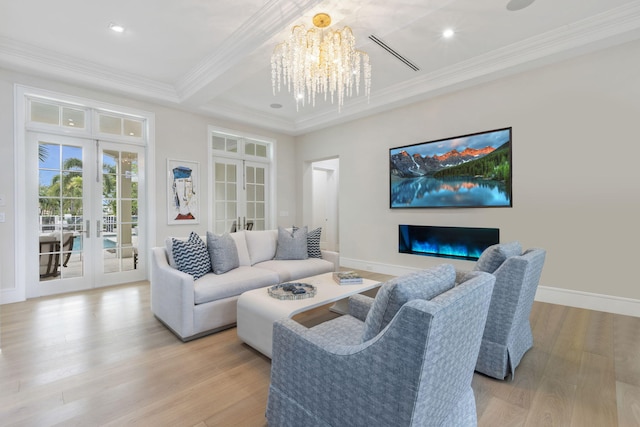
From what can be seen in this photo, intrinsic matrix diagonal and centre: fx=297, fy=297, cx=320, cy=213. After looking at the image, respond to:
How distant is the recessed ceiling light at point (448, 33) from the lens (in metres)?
3.12

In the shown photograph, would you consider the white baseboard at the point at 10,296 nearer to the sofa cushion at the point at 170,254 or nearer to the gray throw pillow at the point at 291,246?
the sofa cushion at the point at 170,254

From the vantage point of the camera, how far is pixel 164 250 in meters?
3.18

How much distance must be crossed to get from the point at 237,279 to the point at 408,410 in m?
2.31

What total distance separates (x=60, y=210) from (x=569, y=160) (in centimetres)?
643

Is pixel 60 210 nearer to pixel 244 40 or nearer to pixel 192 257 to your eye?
pixel 192 257

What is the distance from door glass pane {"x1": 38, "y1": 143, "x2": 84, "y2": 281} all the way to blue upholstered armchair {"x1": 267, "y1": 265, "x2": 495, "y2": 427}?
411 centimetres

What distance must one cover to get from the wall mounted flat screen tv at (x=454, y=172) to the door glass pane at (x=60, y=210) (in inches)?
184

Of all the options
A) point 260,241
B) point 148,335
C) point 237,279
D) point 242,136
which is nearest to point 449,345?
point 237,279

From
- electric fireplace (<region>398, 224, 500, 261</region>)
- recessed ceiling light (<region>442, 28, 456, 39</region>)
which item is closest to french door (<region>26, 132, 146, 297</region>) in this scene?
electric fireplace (<region>398, 224, 500, 261</region>)

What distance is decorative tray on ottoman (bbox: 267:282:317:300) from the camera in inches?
94.4

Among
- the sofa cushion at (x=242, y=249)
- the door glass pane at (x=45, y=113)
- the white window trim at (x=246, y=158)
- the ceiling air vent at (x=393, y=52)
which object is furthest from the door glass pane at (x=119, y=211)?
the ceiling air vent at (x=393, y=52)

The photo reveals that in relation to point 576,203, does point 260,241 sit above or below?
below

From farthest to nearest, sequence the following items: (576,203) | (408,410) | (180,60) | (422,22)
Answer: (180,60)
(576,203)
(422,22)
(408,410)

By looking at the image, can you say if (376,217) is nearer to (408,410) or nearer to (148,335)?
(148,335)
